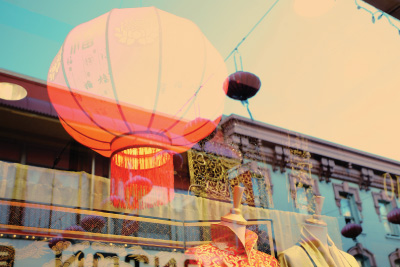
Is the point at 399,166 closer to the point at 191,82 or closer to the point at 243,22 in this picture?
the point at 243,22

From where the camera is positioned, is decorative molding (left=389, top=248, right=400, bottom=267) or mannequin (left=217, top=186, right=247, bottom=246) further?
decorative molding (left=389, top=248, right=400, bottom=267)

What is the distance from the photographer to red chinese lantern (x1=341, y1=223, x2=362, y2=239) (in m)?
2.83

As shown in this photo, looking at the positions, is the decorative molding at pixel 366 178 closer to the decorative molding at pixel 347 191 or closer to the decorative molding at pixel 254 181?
the decorative molding at pixel 347 191

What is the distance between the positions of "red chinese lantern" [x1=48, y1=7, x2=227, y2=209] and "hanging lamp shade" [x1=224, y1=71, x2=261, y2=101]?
668mm

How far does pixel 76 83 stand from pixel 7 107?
724mm

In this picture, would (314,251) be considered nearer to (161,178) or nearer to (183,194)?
(183,194)

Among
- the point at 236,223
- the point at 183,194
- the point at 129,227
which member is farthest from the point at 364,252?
the point at 129,227

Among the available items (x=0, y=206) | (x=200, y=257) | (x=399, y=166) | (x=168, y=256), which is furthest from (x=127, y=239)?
(x=399, y=166)

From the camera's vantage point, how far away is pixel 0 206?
6.29 feet

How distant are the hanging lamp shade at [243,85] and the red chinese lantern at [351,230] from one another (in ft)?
3.52

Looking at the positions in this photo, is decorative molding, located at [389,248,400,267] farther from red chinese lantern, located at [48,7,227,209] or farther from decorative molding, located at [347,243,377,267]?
red chinese lantern, located at [48,7,227,209]

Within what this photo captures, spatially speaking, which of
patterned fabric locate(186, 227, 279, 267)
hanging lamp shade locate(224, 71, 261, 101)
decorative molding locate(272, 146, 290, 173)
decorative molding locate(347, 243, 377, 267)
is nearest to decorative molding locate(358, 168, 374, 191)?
decorative molding locate(347, 243, 377, 267)

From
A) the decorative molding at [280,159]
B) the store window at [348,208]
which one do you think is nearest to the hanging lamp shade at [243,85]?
the decorative molding at [280,159]

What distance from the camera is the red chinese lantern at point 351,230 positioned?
2.83m
